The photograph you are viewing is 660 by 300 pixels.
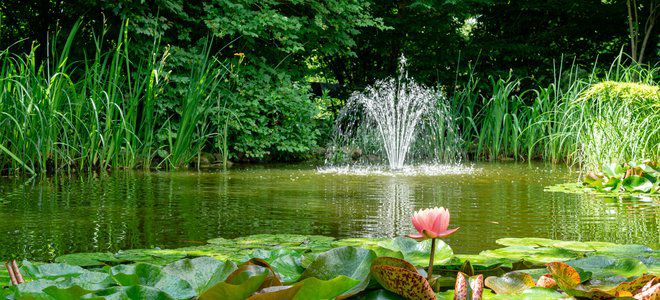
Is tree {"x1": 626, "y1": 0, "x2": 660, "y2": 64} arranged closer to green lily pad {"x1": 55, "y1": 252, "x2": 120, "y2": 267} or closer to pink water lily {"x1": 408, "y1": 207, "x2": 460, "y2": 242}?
green lily pad {"x1": 55, "y1": 252, "x2": 120, "y2": 267}

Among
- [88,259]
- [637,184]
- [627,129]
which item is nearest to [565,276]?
[88,259]

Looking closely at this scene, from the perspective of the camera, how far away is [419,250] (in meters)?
1.52

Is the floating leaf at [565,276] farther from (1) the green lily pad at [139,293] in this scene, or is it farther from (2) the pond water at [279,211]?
(2) the pond water at [279,211]

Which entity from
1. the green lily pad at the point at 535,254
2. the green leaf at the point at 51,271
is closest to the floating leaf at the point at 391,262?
the green leaf at the point at 51,271

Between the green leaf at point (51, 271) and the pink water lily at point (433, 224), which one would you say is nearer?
the pink water lily at point (433, 224)

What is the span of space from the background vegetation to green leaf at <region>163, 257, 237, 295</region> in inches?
139

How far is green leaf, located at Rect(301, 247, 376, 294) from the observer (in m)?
1.14

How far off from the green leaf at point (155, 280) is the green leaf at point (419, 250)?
589 millimetres

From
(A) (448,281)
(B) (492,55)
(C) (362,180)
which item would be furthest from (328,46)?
(A) (448,281)

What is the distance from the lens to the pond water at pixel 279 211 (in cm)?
237

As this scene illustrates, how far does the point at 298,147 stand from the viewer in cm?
769

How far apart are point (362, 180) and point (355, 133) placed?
16.4 ft

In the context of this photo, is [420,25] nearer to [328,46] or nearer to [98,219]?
[328,46]

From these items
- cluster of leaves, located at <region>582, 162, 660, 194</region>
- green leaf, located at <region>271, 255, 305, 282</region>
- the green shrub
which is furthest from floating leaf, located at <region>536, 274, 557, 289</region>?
the green shrub
